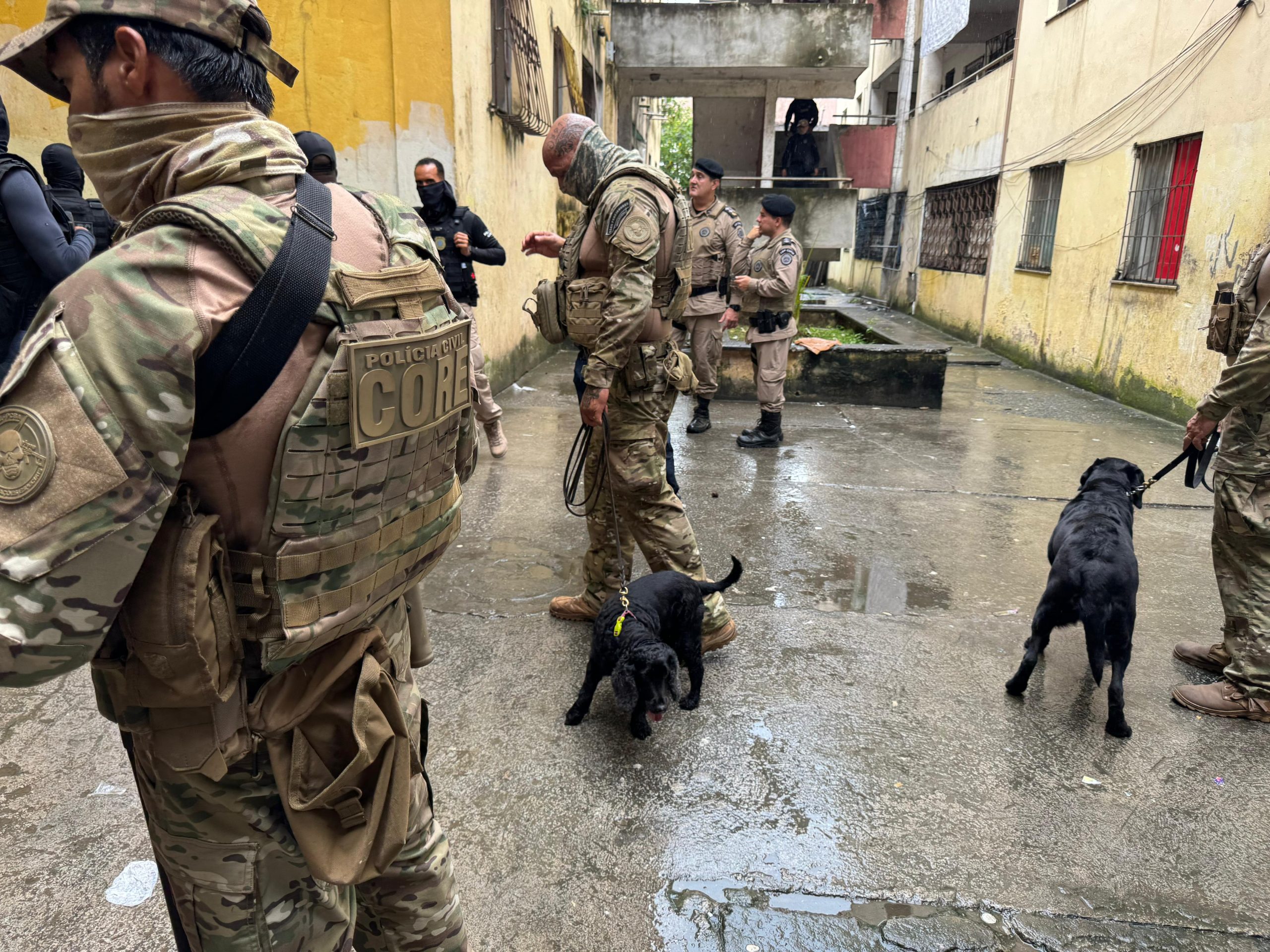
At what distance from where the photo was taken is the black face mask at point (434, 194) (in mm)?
5273

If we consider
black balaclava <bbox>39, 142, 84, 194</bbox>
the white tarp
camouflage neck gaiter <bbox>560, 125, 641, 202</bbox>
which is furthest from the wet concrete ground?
the white tarp

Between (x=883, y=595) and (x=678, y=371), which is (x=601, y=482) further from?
(x=883, y=595)

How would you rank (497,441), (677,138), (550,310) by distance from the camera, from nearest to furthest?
(550,310), (497,441), (677,138)

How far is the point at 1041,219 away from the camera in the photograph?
10844 mm

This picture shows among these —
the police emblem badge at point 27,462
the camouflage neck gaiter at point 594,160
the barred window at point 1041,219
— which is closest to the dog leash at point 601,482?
the camouflage neck gaiter at point 594,160

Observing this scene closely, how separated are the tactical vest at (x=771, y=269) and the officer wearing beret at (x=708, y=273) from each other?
164 mm

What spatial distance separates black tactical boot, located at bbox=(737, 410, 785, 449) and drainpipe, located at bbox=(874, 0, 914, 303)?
1234 cm

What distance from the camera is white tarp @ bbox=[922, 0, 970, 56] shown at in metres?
12.0

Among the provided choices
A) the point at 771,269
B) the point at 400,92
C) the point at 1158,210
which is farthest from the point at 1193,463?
the point at 1158,210

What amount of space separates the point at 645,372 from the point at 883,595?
1.58 m

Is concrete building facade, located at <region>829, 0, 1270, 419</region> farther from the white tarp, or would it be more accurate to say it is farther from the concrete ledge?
the concrete ledge

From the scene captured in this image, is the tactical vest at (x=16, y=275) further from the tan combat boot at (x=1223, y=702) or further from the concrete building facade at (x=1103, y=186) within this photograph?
the concrete building facade at (x=1103, y=186)

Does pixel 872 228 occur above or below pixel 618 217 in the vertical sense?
above

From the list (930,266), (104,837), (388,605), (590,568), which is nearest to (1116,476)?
(590,568)
